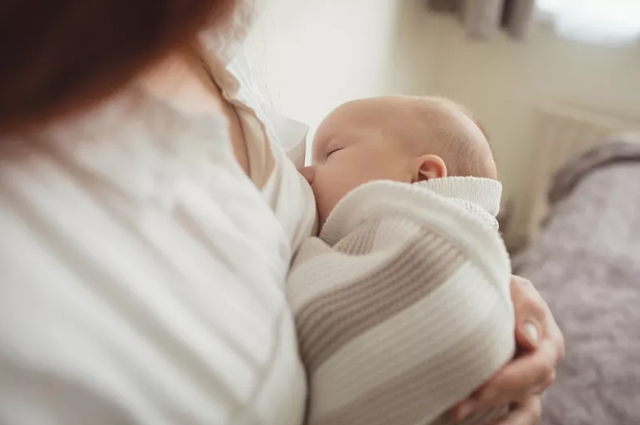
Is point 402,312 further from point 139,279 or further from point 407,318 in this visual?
point 139,279

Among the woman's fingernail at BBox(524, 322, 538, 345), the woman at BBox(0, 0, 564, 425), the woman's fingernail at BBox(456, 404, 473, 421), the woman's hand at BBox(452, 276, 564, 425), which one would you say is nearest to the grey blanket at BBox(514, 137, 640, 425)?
the woman's hand at BBox(452, 276, 564, 425)

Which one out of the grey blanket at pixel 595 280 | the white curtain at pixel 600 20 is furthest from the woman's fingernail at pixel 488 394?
the white curtain at pixel 600 20

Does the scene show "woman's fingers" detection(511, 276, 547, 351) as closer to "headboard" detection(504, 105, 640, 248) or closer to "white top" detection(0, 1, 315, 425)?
"white top" detection(0, 1, 315, 425)

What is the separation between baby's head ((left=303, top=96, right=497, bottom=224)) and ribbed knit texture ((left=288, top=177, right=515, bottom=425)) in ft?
0.50

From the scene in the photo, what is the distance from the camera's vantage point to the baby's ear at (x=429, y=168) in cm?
75

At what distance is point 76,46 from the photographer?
1.10 ft

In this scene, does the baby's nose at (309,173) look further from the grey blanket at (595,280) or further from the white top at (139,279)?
the grey blanket at (595,280)

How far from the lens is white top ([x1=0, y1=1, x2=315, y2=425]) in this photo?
1.27ft

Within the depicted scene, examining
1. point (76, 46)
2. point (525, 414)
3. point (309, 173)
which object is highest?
point (76, 46)

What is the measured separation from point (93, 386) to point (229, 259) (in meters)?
0.14

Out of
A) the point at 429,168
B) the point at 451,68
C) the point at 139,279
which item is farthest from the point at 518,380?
the point at 451,68

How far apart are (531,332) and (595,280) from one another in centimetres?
81

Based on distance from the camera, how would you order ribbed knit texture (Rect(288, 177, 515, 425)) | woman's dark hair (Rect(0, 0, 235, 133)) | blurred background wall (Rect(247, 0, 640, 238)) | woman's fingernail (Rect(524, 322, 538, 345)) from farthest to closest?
blurred background wall (Rect(247, 0, 640, 238)) < woman's fingernail (Rect(524, 322, 538, 345)) < ribbed knit texture (Rect(288, 177, 515, 425)) < woman's dark hair (Rect(0, 0, 235, 133))

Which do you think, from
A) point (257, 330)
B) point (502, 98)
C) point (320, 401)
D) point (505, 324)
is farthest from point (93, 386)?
point (502, 98)
